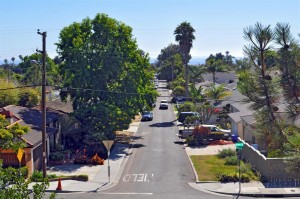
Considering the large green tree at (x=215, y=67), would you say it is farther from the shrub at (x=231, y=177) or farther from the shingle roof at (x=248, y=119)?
the shrub at (x=231, y=177)

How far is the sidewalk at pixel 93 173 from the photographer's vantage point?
1048 inches

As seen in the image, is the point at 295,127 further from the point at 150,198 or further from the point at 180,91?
the point at 180,91

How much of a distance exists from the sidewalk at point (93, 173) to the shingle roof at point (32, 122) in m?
2.37

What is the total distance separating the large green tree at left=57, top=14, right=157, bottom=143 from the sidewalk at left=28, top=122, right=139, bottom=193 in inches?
128

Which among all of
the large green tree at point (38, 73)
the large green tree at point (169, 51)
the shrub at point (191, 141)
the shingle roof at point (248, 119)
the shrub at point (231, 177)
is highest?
the large green tree at point (169, 51)

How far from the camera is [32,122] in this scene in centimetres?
3506

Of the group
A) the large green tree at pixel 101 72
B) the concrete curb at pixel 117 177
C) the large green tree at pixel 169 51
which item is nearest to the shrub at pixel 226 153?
the concrete curb at pixel 117 177

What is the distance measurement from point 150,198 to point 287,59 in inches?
596

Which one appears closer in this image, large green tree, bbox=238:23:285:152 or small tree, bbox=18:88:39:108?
large green tree, bbox=238:23:285:152

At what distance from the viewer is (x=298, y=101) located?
10.3 metres

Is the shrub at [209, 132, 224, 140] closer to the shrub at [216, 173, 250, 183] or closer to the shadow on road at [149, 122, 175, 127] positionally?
the shadow on road at [149, 122, 175, 127]

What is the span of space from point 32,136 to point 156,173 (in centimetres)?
854

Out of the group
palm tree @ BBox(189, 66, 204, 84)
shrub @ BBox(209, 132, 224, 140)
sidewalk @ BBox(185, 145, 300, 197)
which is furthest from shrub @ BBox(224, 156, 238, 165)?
palm tree @ BBox(189, 66, 204, 84)

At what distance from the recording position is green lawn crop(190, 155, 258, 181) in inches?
1120
